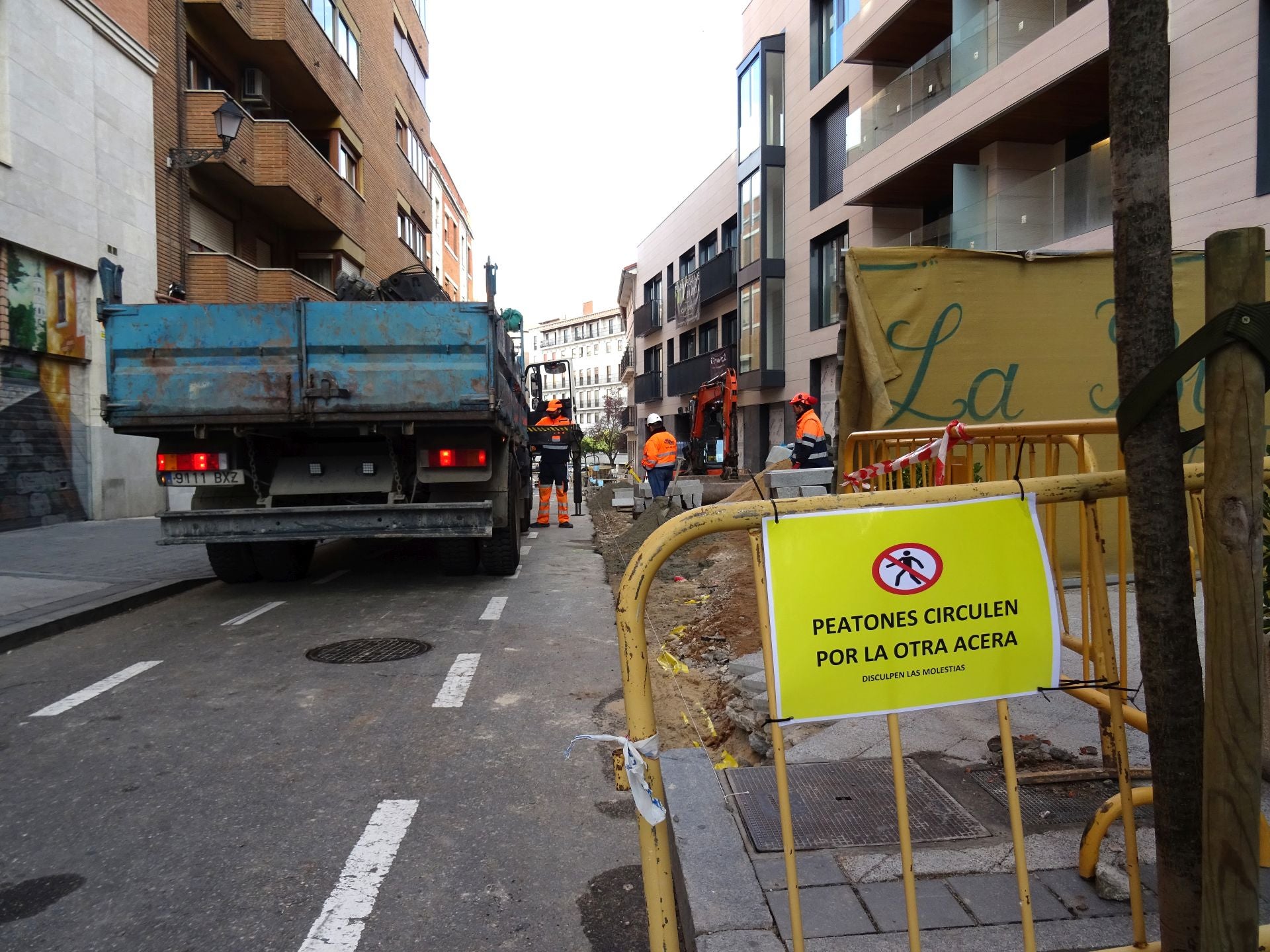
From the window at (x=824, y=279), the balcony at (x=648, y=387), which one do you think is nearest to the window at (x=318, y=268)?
the window at (x=824, y=279)

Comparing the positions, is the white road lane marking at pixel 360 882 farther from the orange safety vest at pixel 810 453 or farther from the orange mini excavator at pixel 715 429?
the orange mini excavator at pixel 715 429

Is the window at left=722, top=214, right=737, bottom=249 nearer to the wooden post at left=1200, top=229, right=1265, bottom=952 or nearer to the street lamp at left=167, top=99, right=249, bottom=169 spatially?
the street lamp at left=167, top=99, right=249, bottom=169

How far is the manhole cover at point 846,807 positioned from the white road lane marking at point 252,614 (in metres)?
5.02

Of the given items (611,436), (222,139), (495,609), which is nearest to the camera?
(495,609)

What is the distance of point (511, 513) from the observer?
9117mm

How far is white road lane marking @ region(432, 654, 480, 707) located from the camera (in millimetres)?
4840

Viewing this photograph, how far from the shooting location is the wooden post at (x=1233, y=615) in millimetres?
1658

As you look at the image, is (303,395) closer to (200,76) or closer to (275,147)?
(275,147)

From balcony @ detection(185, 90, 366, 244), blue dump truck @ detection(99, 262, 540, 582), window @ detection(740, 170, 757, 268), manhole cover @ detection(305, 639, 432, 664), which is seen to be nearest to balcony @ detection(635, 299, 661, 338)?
window @ detection(740, 170, 757, 268)

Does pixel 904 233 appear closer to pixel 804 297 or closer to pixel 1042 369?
pixel 804 297

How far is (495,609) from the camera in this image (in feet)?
24.7

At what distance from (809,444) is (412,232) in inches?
1033

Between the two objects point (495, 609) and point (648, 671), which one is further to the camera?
point (495, 609)

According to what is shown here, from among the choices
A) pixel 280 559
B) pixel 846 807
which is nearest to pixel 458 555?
pixel 280 559
